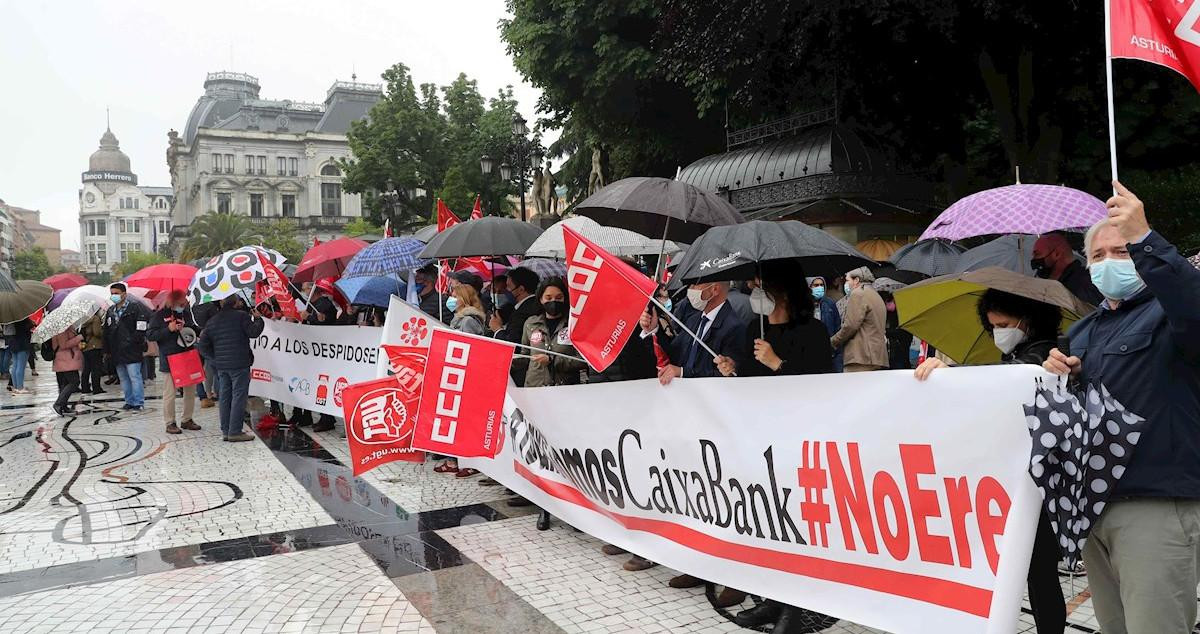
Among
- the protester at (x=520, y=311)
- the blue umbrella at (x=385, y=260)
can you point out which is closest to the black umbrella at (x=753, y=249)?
the protester at (x=520, y=311)

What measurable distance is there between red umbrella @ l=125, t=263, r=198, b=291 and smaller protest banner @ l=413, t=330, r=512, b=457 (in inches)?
276

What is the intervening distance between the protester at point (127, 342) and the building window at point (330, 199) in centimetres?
9231

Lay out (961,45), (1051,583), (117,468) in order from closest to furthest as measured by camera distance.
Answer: (1051,583) < (117,468) < (961,45)

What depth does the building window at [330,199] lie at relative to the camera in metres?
102

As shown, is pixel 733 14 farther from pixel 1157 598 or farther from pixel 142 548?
pixel 1157 598

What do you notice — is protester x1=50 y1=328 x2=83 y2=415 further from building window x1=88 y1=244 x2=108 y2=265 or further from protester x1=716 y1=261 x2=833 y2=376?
building window x1=88 y1=244 x2=108 y2=265

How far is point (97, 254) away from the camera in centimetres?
15000

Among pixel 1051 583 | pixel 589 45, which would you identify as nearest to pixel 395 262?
pixel 1051 583

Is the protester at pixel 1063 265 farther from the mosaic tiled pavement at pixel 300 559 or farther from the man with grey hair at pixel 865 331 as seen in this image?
the man with grey hair at pixel 865 331

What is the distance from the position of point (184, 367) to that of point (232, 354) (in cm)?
154

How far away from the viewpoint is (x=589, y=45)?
68.5 ft

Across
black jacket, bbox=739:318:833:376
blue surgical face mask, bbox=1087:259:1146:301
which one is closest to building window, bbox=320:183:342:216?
black jacket, bbox=739:318:833:376

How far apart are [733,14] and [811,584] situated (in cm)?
1427

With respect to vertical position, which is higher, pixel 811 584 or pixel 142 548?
pixel 811 584
